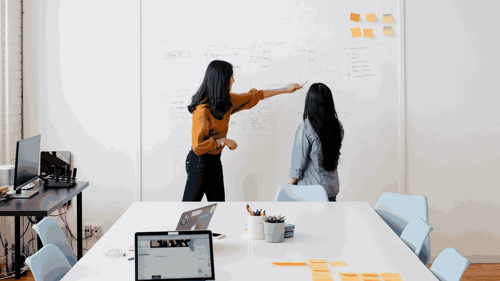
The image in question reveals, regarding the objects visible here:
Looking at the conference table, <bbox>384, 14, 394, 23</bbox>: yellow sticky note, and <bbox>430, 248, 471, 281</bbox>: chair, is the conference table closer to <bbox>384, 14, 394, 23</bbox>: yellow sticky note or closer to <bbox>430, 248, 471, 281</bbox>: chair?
<bbox>430, 248, 471, 281</bbox>: chair

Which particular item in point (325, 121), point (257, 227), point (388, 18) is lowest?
point (257, 227)

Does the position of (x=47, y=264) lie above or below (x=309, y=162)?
below

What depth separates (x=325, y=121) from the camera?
319 cm

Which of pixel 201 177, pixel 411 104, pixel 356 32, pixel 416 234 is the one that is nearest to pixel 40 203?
pixel 201 177

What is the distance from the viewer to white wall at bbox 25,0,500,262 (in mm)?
3842

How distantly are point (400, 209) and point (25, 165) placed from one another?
2586 mm

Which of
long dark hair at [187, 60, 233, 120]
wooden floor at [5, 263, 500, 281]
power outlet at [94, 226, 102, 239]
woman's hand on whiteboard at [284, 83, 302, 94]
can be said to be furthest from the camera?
power outlet at [94, 226, 102, 239]

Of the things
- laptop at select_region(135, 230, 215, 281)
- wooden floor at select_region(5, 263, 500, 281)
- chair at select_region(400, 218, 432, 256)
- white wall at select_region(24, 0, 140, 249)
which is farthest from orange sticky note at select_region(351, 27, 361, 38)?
laptop at select_region(135, 230, 215, 281)

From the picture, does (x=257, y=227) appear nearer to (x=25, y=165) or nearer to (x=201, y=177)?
(x=201, y=177)

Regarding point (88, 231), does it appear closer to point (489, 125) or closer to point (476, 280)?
point (476, 280)

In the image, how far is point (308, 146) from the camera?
10.6ft

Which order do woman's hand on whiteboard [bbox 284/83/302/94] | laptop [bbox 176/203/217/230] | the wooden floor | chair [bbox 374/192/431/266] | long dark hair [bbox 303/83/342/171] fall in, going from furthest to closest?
1. woman's hand on whiteboard [bbox 284/83/302/94]
2. the wooden floor
3. long dark hair [bbox 303/83/342/171]
4. chair [bbox 374/192/431/266]
5. laptop [bbox 176/203/217/230]

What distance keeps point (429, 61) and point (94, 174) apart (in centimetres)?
323

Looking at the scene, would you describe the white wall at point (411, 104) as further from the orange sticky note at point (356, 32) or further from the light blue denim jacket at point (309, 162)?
the light blue denim jacket at point (309, 162)
